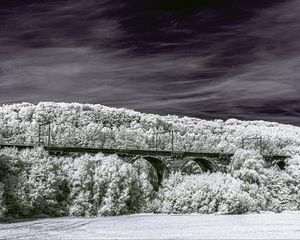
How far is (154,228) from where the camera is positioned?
199ft

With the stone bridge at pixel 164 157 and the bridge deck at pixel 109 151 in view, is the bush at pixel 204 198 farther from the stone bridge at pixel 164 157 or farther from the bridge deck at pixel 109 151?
the bridge deck at pixel 109 151

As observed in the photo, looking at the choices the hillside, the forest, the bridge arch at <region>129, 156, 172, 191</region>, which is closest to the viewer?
the forest

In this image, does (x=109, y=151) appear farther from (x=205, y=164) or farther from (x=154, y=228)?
(x=154, y=228)

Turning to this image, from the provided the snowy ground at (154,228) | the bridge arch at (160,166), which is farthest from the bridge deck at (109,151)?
the snowy ground at (154,228)

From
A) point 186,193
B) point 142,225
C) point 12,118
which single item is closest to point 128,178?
point 186,193

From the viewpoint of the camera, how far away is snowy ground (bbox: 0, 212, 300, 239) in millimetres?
53031

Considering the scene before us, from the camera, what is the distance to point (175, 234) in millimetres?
54750

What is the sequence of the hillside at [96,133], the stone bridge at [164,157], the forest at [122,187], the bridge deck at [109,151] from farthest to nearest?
the hillside at [96,133] → the stone bridge at [164,157] → the bridge deck at [109,151] → the forest at [122,187]

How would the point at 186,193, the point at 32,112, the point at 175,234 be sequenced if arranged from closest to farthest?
1. the point at 175,234
2. the point at 186,193
3. the point at 32,112

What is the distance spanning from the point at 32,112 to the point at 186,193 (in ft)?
348

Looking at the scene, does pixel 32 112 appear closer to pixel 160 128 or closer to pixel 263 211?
pixel 160 128

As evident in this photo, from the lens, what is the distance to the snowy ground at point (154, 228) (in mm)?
53031

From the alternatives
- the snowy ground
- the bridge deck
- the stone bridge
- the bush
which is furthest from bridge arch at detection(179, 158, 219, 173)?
the snowy ground

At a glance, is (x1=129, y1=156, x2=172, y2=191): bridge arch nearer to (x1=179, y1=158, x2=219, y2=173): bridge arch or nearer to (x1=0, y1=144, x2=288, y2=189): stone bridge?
(x1=0, y1=144, x2=288, y2=189): stone bridge
